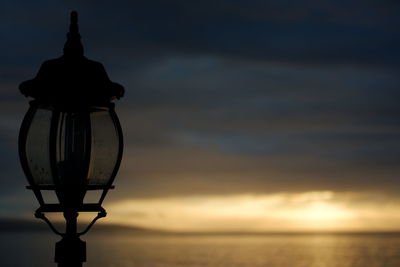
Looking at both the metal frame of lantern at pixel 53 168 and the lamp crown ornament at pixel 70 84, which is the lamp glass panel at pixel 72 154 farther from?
the lamp crown ornament at pixel 70 84

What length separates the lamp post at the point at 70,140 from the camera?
15.0 ft

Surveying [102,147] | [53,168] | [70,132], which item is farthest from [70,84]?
[53,168]

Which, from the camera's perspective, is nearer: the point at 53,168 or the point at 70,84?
the point at 53,168

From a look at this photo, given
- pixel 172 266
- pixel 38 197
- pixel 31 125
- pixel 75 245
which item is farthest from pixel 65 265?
pixel 172 266

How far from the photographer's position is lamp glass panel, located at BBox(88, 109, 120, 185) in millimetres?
4625

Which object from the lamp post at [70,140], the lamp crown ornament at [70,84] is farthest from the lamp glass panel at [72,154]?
the lamp crown ornament at [70,84]

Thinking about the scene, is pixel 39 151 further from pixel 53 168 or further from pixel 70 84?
pixel 70 84

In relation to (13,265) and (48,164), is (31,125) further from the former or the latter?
(13,265)

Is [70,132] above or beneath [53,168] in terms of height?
above

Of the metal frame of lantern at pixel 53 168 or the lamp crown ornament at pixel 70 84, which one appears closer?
the metal frame of lantern at pixel 53 168

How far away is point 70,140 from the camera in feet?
15.1

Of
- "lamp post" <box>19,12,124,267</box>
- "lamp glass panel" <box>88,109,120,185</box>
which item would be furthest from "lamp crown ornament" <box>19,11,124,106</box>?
"lamp glass panel" <box>88,109,120,185</box>

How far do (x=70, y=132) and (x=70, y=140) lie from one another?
0.19 ft

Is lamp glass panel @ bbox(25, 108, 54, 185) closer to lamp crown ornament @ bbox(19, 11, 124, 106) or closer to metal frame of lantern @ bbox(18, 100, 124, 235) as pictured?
metal frame of lantern @ bbox(18, 100, 124, 235)
